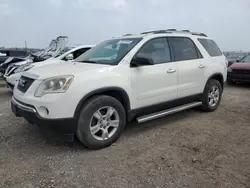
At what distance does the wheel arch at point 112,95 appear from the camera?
364cm

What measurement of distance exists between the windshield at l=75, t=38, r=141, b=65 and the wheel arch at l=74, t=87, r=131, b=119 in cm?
46

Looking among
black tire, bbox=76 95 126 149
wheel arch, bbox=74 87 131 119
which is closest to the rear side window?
wheel arch, bbox=74 87 131 119

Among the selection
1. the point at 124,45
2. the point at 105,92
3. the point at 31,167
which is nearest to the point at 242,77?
the point at 124,45

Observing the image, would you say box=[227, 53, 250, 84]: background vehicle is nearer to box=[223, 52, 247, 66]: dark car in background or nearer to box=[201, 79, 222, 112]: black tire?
box=[223, 52, 247, 66]: dark car in background

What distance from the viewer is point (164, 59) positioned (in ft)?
15.7

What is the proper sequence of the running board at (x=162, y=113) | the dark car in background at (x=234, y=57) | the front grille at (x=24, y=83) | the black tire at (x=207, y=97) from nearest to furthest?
the front grille at (x=24, y=83) < the running board at (x=162, y=113) < the black tire at (x=207, y=97) < the dark car in background at (x=234, y=57)

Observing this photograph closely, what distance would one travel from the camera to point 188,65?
517 cm

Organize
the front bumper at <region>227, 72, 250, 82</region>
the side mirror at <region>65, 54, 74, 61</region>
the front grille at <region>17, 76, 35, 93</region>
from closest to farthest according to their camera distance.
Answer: the front grille at <region>17, 76, 35, 93</region>
the side mirror at <region>65, 54, 74, 61</region>
the front bumper at <region>227, 72, 250, 82</region>

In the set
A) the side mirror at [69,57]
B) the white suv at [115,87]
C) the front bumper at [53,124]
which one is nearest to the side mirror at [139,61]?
the white suv at [115,87]

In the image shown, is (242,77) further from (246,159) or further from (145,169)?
(145,169)

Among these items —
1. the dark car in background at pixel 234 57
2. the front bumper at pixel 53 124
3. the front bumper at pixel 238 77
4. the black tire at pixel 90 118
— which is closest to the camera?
the front bumper at pixel 53 124

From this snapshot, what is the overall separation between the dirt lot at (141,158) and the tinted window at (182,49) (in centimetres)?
132

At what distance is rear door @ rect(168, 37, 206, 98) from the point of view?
5027mm

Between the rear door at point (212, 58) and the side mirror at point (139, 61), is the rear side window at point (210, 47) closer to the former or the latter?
the rear door at point (212, 58)
